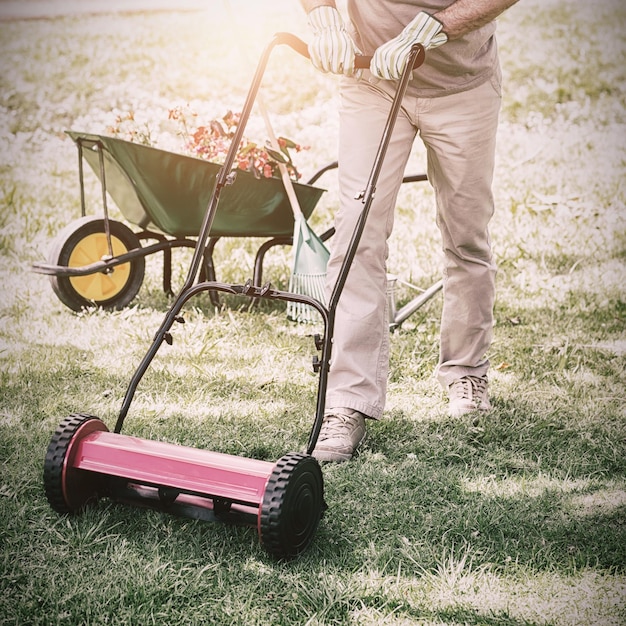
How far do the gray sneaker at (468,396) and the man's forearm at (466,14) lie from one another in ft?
3.94

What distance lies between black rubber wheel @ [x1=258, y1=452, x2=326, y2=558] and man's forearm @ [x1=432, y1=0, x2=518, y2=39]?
4.22ft

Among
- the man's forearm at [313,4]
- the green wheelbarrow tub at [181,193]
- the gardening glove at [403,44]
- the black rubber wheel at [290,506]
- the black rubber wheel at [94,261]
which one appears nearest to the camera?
the black rubber wheel at [290,506]

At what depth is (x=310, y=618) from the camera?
75.2 inches

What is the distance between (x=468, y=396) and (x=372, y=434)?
0.41 metres

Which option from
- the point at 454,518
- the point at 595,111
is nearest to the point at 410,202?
the point at 595,111

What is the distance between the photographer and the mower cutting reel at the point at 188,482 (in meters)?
2.01

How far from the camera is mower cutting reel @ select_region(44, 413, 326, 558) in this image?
2.01m

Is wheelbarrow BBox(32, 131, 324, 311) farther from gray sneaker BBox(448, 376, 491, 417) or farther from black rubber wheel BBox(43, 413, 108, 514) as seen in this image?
black rubber wheel BBox(43, 413, 108, 514)

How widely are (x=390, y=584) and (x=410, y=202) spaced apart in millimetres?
4382

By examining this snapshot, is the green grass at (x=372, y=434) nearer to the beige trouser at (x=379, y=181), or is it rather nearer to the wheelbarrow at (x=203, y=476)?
the wheelbarrow at (x=203, y=476)

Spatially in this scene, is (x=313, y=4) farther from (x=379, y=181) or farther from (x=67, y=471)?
(x=67, y=471)

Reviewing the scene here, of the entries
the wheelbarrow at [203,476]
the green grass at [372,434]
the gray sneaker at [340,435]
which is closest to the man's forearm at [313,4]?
the wheelbarrow at [203,476]

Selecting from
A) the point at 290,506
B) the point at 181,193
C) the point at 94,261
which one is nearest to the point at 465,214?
the point at 290,506

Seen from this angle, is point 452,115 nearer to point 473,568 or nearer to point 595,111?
point 473,568
